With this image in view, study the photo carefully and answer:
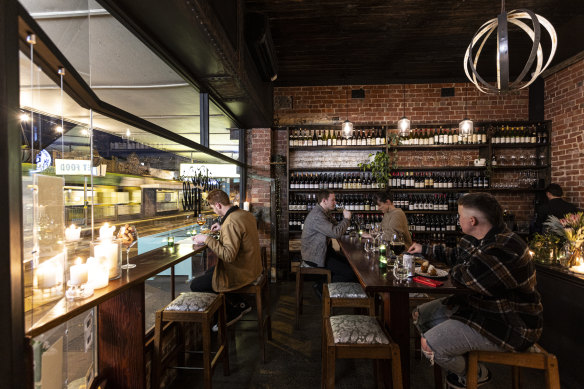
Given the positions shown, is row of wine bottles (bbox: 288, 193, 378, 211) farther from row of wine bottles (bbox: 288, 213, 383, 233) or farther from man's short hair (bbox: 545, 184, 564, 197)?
man's short hair (bbox: 545, 184, 564, 197)

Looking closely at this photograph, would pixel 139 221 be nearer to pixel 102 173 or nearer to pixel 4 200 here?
pixel 102 173

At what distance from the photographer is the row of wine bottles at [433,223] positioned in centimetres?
510

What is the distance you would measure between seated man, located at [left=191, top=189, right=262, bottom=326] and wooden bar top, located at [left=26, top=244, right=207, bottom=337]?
0.29 m

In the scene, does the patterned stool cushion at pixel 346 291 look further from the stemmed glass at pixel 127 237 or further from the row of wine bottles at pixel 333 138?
the row of wine bottles at pixel 333 138

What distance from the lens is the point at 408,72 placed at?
5094 millimetres

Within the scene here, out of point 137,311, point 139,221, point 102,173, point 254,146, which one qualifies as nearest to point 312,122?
point 254,146

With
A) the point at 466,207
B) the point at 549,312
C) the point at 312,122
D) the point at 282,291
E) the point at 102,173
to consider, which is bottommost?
the point at 282,291

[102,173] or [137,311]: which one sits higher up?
[102,173]

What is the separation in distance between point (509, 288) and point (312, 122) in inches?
173

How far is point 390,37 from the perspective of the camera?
398 cm

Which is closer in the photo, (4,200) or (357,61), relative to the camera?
(4,200)

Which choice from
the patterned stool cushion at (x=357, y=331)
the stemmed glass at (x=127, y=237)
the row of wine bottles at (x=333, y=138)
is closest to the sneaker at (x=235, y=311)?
the stemmed glass at (x=127, y=237)

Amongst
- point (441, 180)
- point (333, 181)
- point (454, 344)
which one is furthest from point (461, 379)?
point (441, 180)

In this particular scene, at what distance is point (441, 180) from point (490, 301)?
13.4 feet
